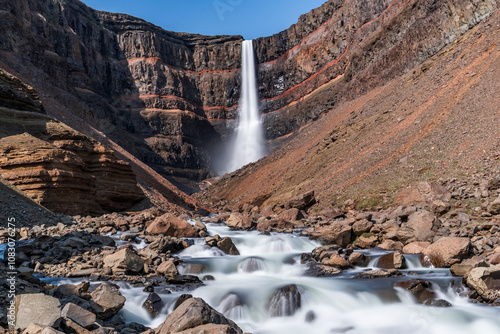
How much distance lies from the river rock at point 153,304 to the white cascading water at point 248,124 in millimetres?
56404

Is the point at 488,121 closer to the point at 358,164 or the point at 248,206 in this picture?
the point at 358,164

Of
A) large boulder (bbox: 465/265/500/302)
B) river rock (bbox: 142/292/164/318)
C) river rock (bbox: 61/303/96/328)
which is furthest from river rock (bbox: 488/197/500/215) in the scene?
river rock (bbox: 61/303/96/328)

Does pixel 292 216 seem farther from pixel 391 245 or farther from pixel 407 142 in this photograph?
pixel 407 142

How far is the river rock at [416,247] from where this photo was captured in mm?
12500

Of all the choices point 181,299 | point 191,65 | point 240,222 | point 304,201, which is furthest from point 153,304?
point 191,65

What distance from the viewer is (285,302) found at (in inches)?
367

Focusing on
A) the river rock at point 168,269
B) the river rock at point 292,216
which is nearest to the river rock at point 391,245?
the river rock at point 292,216

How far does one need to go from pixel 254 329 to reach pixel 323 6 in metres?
70.1

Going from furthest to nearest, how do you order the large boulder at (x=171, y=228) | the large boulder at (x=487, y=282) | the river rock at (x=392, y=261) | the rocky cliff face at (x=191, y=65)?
1. the rocky cliff face at (x=191, y=65)
2. the large boulder at (x=171, y=228)
3. the river rock at (x=392, y=261)
4. the large boulder at (x=487, y=282)

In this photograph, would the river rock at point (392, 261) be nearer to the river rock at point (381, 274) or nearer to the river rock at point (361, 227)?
the river rock at point (381, 274)

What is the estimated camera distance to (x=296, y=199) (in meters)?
25.0

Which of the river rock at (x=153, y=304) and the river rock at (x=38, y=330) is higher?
the river rock at (x=153, y=304)

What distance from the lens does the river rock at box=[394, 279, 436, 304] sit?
365 inches

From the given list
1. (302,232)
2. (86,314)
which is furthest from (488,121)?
(86,314)
